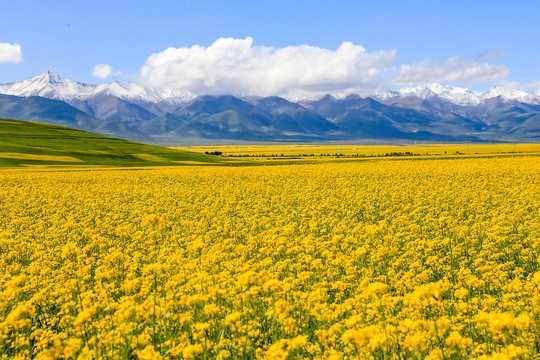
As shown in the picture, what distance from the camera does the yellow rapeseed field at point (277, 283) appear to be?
618cm

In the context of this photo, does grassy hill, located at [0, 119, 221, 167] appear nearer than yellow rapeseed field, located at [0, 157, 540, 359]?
No

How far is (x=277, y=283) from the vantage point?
25.8 ft

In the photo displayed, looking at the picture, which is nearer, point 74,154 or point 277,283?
point 277,283

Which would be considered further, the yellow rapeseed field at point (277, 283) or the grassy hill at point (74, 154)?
the grassy hill at point (74, 154)

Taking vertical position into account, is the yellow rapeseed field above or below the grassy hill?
below

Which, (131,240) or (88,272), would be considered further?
(131,240)

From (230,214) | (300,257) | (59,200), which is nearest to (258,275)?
(300,257)

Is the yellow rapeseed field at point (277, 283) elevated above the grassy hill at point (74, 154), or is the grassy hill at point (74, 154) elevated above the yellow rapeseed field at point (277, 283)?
the grassy hill at point (74, 154)

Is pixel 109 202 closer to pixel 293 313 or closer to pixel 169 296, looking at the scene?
pixel 169 296

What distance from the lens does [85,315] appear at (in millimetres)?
6383

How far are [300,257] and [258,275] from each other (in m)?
3.35

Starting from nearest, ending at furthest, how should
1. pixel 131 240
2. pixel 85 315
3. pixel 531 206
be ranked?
1. pixel 85 315
2. pixel 131 240
3. pixel 531 206

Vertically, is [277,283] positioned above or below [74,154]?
below

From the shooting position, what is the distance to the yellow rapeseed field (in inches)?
243
